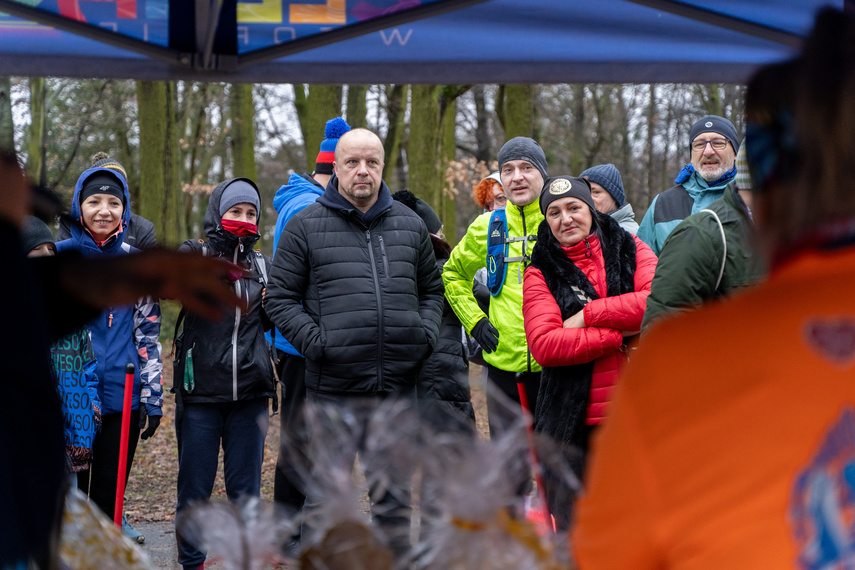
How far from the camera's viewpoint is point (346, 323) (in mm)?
4578

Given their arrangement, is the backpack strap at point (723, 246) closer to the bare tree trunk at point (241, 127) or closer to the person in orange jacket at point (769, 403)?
the person in orange jacket at point (769, 403)

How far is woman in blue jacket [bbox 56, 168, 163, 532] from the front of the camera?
4.97 meters

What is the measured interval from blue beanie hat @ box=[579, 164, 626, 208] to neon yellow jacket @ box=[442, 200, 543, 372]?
3.20 feet

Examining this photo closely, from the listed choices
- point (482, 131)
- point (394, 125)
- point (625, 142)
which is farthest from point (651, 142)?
point (394, 125)

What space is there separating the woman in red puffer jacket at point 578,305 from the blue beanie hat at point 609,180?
1574 mm

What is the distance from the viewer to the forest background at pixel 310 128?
1293 centimetres

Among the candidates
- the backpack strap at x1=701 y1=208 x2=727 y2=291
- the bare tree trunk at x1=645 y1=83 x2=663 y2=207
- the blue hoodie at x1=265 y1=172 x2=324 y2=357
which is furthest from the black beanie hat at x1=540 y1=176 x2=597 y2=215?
the bare tree trunk at x1=645 y1=83 x2=663 y2=207

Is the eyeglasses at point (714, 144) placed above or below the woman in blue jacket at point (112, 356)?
above

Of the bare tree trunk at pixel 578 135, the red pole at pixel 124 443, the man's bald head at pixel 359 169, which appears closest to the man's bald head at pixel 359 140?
the man's bald head at pixel 359 169

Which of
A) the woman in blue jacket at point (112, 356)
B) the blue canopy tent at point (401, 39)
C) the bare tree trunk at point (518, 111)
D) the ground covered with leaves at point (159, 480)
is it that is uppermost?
the bare tree trunk at point (518, 111)

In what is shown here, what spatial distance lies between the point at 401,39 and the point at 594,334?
1550 mm

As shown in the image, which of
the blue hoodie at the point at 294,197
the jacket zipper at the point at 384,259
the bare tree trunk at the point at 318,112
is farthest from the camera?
the bare tree trunk at the point at 318,112

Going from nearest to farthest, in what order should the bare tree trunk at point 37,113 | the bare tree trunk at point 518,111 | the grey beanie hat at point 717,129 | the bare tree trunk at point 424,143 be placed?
1. the grey beanie hat at point 717,129
2. the bare tree trunk at point 424,143
3. the bare tree trunk at point 518,111
4. the bare tree trunk at point 37,113

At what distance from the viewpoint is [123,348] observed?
5.02 meters
